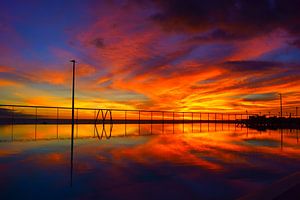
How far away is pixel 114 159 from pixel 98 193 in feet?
17.5

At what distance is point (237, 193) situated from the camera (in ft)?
23.8

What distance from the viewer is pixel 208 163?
38.3ft

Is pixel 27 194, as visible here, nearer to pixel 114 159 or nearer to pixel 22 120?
pixel 114 159

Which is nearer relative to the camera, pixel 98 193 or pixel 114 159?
pixel 98 193

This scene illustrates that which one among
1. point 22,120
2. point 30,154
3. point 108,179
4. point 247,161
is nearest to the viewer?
point 108,179

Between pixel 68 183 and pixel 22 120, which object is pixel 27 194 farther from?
pixel 22 120

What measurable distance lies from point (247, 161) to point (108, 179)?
18.4ft

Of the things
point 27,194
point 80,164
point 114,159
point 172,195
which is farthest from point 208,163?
point 27,194

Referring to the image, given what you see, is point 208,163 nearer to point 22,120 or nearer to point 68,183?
point 68,183

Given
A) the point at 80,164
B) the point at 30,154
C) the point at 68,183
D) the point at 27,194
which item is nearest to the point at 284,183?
the point at 68,183

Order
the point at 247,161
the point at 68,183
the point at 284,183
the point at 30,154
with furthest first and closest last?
the point at 30,154 → the point at 247,161 → the point at 68,183 → the point at 284,183

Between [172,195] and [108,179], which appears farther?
[108,179]

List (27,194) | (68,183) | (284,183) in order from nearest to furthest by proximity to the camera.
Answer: (27,194) < (284,183) < (68,183)

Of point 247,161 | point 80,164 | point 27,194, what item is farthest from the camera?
point 247,161
